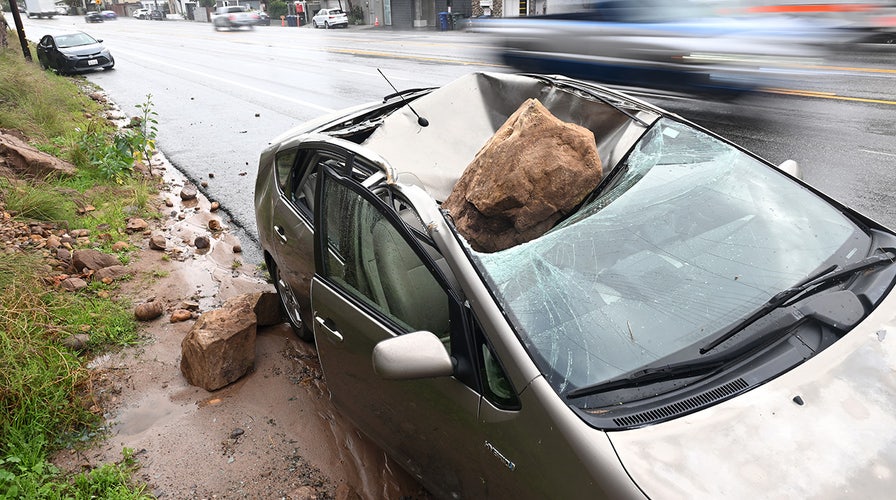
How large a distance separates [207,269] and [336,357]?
3024 millimetres

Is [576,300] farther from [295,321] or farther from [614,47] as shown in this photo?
[614,47]

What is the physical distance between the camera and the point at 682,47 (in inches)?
329

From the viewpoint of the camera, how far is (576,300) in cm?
233

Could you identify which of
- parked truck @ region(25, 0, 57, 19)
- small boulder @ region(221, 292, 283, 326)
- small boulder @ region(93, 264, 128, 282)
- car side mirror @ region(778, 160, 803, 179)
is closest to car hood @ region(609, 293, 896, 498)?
car side mirror @ region(778, 160, 803, 179)

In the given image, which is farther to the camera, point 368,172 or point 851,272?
point 368,172

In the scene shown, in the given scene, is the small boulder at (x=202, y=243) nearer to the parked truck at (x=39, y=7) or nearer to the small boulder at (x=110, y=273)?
the small boulder at (x=110, y=273)

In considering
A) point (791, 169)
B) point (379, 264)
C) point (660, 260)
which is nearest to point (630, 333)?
point (660, 260)

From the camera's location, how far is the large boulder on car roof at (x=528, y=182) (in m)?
3.42

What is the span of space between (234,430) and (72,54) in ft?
67.8

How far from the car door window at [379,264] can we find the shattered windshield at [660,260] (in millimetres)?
313

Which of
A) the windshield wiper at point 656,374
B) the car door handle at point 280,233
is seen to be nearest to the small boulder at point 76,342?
the car door handle at point 280,233

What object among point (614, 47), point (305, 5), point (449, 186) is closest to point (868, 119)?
point (614, 47)

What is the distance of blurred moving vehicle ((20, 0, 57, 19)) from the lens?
67625 mm

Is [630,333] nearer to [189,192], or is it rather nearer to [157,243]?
[157,243]
